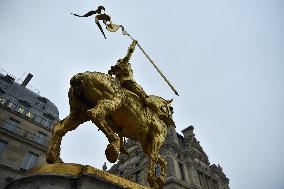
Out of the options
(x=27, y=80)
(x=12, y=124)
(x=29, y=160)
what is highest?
(x=27, y=80)

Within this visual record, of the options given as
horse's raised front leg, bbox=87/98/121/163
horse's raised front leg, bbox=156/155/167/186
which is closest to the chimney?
horse's raised front leg, bbox=156/155/167/186

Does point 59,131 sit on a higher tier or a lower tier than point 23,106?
lower

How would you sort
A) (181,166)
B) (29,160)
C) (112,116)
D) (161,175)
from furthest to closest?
(181,166) → (29,160) → (161,175) → (112,116)

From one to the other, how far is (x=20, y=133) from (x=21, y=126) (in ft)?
4.06

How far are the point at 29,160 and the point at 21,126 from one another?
4.61 m

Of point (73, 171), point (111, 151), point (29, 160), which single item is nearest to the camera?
point (73, 171)

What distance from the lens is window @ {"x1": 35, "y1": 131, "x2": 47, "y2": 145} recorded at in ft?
92.4

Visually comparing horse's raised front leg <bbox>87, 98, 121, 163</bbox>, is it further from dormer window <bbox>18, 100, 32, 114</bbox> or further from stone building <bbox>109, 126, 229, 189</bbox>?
dormer window <bbox>18, 100, 32, 114</bbox>

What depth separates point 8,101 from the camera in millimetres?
29234

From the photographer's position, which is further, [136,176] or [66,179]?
[136,176]

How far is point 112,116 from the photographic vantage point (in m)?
5.36

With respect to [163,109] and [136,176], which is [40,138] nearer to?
[136,176]

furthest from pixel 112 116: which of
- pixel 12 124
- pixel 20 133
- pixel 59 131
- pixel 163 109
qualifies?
pixel 12 124

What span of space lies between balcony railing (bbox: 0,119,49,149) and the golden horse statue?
23.5 meters
